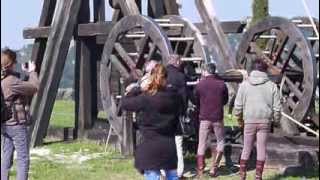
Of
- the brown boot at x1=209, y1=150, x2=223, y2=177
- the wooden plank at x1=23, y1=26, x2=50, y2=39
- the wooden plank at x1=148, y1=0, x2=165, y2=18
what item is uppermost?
the wooden plank at x1=148, y1=0, x2=165, y2=18

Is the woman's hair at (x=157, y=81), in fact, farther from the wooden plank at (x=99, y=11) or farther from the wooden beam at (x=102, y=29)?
the wooden plank at (x=99, y=11)

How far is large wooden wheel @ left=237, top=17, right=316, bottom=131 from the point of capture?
1324 centimetres

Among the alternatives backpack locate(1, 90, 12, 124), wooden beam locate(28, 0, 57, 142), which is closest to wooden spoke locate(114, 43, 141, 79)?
wooden beam locate(28, 0, 57, 142)

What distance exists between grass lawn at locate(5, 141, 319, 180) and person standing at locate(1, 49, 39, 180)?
2438 mm

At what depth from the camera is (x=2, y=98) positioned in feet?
27.3

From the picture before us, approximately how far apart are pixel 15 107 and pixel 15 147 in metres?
0.47

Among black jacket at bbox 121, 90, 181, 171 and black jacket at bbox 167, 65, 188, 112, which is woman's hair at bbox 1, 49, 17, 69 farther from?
black jacket at bbox 167, 65, 188, 112

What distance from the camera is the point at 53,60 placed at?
15.8 m

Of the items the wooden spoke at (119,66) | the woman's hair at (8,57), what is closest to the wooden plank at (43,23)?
the wooden spoke at (119,66)

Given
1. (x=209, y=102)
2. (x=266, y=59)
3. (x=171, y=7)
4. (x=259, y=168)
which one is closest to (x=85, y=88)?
(x=171, y=7)

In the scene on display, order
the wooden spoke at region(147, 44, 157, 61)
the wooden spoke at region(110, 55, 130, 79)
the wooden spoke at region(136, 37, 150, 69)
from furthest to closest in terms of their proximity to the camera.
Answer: the wooden spoke at region(110, 55, 130, 79), the wooden spoke at region(136, 37, 150, 69), the wooden spoke at region(147, 44, 157, 61)

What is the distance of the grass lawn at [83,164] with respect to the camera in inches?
466

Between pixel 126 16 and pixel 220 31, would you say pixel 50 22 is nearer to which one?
pixel 126 16

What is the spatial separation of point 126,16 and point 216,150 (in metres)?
3.31
